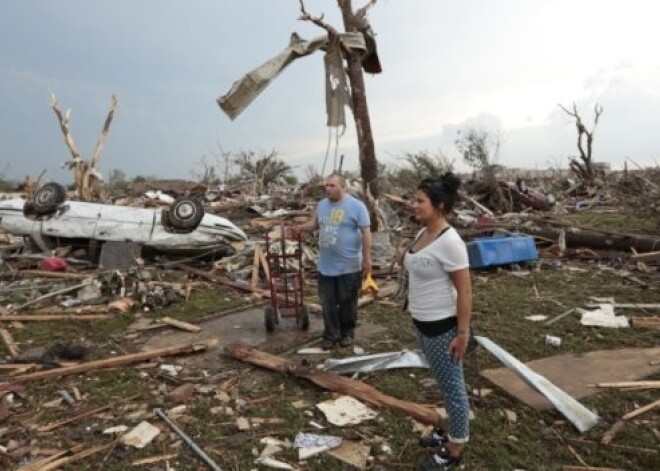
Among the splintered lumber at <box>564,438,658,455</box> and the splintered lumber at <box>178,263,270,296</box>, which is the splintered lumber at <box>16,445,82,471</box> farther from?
the splintered lumber at <box>178,263,270,296</box>

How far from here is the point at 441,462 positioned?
342 centimetres

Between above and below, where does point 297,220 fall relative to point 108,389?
above

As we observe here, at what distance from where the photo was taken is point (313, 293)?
867cm

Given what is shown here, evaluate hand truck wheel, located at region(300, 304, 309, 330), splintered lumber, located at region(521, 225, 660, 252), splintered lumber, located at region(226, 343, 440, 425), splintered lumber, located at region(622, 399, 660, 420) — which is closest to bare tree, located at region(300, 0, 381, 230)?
splintered lumber, located at region(521, 225, 660, 252)

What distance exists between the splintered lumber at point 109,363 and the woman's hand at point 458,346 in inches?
133

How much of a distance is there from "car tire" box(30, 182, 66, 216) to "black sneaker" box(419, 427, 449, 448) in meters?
8.96

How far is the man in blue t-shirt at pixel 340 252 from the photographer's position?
5.49m

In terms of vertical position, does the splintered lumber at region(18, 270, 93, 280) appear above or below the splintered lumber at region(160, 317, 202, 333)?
above

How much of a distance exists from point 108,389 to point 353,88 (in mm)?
7078

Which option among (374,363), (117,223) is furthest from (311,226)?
(117,223)

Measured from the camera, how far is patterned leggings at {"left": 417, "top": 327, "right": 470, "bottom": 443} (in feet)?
10.7

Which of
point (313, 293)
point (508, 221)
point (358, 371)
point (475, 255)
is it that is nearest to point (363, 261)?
point (358, 371)

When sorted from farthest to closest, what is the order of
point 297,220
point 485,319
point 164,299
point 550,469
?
point 297,220, point 164,299, point 485,319, point 550,469

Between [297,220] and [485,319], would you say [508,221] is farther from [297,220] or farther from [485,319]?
[485,319]
